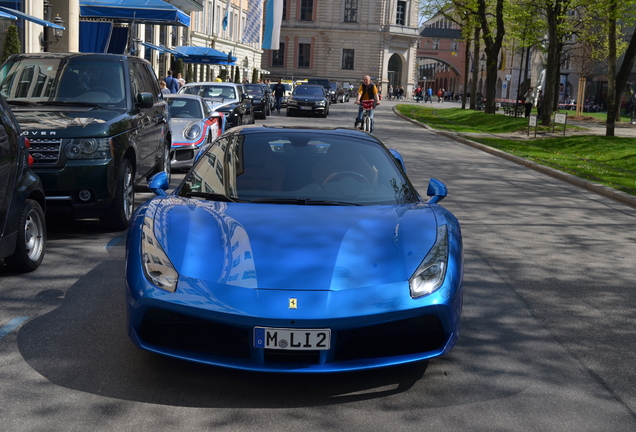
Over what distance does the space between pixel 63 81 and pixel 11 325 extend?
196 inches

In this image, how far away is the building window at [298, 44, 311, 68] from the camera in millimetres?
105938

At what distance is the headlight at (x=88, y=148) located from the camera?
25.7ft

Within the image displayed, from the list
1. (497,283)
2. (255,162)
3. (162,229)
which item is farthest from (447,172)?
(162,229)

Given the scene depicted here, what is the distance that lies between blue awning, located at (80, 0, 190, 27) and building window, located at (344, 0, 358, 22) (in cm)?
8069

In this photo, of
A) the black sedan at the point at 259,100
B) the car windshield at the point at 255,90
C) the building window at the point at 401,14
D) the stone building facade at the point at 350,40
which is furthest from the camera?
the building window at the point at 401,14

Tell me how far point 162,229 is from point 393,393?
1.61m

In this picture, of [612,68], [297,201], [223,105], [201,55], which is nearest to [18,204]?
[297,201]

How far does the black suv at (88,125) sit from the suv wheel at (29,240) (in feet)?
3.64

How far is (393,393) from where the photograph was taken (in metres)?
4.10

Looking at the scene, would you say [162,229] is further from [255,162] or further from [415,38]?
[415,38]

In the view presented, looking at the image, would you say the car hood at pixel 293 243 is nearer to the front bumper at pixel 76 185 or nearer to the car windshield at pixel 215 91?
the front bumper at pixel 76 185

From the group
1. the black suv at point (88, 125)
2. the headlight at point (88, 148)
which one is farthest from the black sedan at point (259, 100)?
the headlight at point (88, 148)

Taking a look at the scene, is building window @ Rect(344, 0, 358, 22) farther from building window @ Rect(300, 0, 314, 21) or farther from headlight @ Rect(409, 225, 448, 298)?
headlight @ Rect(409, 225, 448, 298)

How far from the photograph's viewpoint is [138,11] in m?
25.2
